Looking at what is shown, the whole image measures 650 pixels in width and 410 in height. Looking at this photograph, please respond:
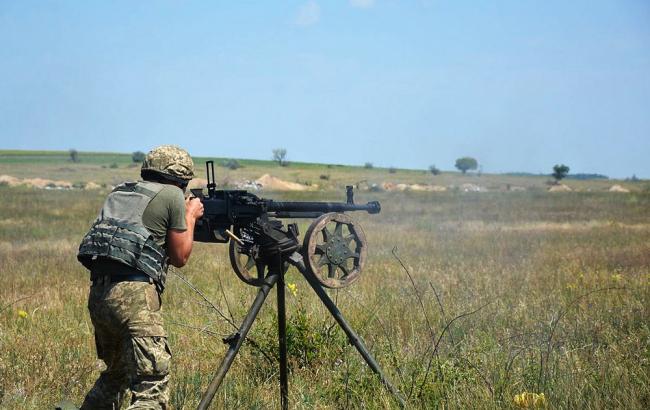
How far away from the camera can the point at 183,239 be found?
4.53m

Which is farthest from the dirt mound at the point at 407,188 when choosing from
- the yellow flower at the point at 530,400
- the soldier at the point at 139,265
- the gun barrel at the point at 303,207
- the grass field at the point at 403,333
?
the soldier at the point at 139,265

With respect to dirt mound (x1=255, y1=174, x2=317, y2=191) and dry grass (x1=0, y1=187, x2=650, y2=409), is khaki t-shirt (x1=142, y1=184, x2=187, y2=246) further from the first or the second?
dirt mound (x1=255, y1=174, x2=317, y2=191)

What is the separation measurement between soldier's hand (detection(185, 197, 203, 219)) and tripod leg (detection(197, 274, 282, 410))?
25.8 inches

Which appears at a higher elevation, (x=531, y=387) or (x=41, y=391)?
(x=531, y=387)

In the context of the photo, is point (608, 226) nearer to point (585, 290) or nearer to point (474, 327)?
point (585, 290)

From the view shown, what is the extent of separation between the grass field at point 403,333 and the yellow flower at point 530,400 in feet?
0.37

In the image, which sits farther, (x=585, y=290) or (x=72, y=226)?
(x=72, y=226)

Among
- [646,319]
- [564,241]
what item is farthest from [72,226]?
Answer: [646,319]

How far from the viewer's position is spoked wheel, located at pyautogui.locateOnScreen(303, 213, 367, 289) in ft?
15.9

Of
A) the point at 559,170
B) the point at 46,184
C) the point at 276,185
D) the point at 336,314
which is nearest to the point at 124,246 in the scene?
the point at 336,314

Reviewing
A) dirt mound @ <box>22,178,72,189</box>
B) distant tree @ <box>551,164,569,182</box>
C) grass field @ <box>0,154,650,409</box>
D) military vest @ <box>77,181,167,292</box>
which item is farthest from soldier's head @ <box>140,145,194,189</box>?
distant tree @ <box>551,164,569,182</box>

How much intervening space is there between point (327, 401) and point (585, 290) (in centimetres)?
559

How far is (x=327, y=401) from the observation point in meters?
5.45

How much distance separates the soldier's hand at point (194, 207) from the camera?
4.62m
